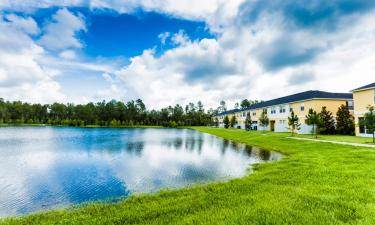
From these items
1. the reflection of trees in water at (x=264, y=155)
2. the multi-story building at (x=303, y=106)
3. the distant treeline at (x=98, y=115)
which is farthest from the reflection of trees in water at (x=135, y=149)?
the distant treeline at (x=98, y=115)

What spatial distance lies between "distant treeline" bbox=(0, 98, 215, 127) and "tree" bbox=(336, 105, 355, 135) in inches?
3145

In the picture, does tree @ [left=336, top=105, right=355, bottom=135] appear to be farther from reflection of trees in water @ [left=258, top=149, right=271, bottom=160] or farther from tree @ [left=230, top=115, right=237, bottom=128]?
tree @ [left=230, top=115, right=237, bottom=128]

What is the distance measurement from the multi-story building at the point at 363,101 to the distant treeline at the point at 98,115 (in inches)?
3308

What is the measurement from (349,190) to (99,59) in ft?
82.7

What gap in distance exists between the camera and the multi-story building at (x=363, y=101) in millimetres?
27125

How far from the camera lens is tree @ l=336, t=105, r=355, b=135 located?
3331 cm

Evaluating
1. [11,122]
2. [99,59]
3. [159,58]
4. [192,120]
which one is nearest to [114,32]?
Answer: [99,59]

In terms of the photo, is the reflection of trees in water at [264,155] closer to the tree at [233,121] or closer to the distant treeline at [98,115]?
the tree at [233,121]

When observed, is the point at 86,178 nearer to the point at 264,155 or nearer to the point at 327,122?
the point at 264,155

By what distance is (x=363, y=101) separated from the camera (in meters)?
28.3

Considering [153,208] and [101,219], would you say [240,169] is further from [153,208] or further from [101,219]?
[101,219]

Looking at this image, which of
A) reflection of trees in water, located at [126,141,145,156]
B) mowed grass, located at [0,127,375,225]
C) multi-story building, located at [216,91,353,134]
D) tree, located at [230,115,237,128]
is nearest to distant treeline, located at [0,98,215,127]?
tree, located at [230,115,237,128]

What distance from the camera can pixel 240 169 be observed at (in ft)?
45.6

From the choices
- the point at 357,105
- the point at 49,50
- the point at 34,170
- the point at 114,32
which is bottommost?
the point at 34,170
